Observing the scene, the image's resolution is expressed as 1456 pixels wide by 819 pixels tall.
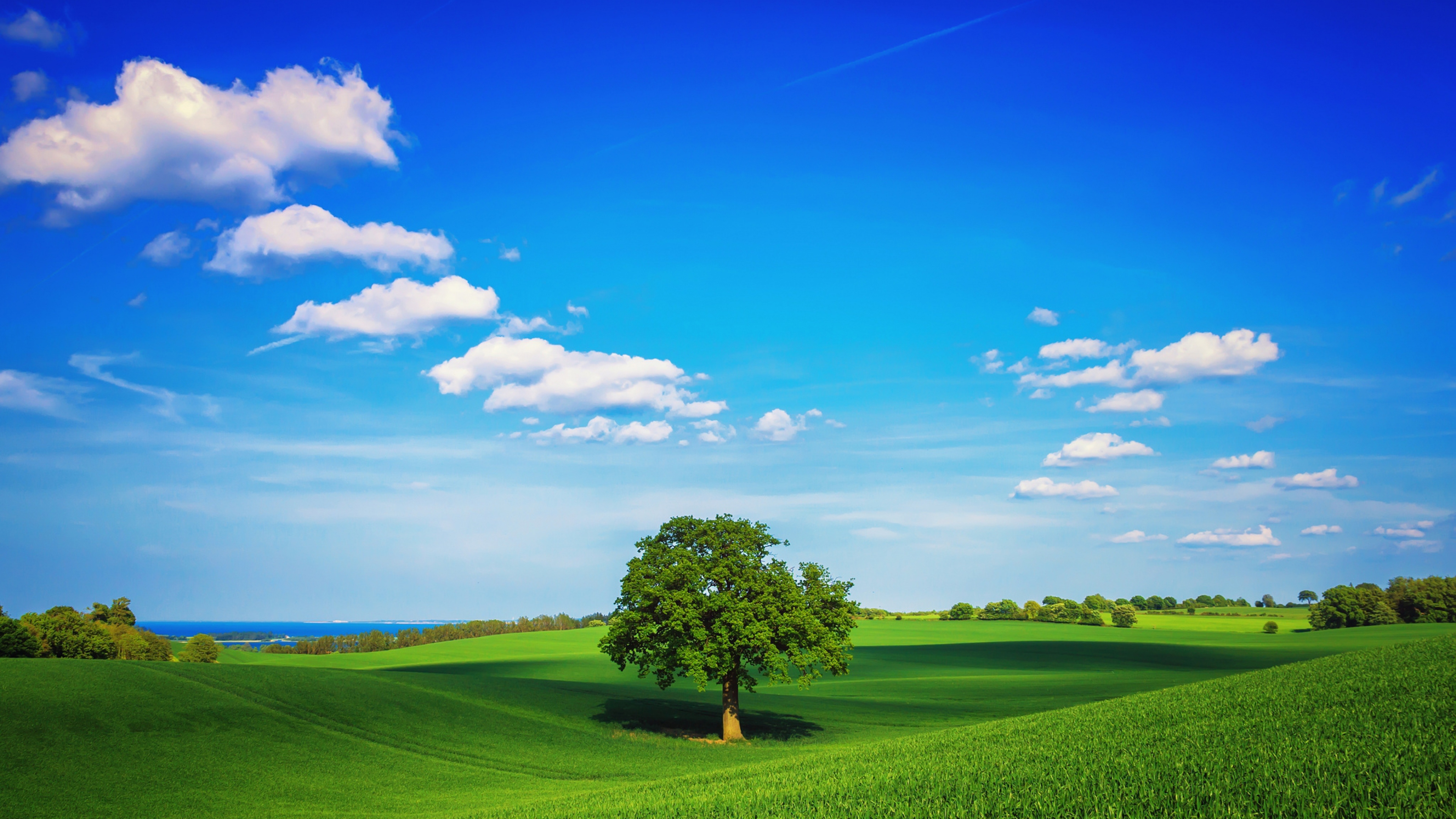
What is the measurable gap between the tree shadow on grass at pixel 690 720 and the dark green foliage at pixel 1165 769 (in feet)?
66.1

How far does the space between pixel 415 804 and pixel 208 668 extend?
86.0ft

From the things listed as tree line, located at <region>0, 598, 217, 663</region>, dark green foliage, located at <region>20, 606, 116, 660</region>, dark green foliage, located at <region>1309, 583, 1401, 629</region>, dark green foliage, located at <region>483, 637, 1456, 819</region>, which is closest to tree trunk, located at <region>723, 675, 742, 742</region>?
dark green foliage, located at <region>483, 637, 1456, 819</region>

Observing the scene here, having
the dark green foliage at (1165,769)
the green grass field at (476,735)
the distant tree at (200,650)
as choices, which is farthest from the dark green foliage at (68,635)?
the dark green foliage at (1165,769)

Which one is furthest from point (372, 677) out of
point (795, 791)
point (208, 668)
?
point (795, 791)

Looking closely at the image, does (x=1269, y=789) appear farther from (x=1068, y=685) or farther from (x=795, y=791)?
(x=1068, y=685)

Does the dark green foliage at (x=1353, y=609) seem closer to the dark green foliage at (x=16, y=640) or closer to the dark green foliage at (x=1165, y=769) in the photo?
the dark green foliage at (x=1165, y=769)

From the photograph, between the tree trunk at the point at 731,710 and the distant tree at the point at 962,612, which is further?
the distant tree at the point at 962,612

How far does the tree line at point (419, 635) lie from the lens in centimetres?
10431

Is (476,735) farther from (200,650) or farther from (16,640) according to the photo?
(200,650)

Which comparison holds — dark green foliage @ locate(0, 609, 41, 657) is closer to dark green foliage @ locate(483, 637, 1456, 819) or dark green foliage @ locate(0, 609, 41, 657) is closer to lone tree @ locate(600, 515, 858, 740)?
lone tree @ locate(600, 515, 858, 740)

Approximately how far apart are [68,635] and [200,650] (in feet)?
70.3

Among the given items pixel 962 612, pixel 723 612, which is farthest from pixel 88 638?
pixel 962 612

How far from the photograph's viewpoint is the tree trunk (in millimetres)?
36750

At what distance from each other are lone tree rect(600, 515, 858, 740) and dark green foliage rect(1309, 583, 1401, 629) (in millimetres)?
101988
